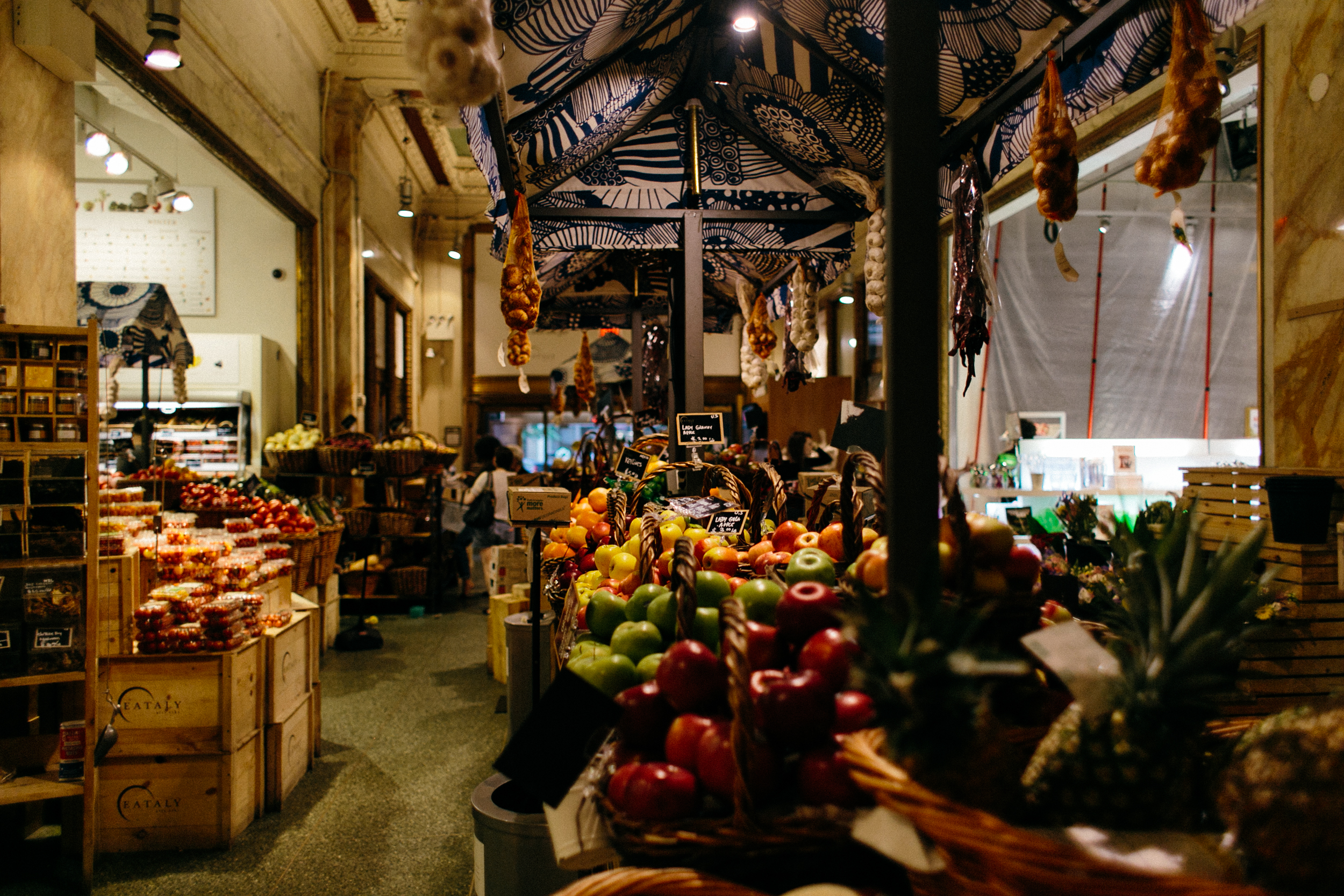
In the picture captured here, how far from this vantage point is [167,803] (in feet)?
8.75

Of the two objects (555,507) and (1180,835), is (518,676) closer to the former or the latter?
(555,507)

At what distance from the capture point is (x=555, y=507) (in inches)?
85.6

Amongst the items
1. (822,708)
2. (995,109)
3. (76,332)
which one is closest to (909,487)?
(822,708)

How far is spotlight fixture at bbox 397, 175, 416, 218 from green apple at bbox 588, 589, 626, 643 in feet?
→ 30.5

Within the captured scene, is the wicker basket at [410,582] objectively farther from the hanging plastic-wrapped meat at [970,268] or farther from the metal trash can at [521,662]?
the hanging plastic-wrapped meat at [970,268]

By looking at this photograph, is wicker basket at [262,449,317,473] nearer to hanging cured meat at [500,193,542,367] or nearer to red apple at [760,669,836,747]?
hanging cured meat at [500,193,542,367]

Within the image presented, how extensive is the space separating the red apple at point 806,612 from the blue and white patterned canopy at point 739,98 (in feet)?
5.47

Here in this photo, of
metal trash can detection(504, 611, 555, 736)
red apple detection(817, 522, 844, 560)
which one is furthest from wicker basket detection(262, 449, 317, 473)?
red apple detection(817, 522, 844, 560)

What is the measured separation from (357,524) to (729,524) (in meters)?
5.21

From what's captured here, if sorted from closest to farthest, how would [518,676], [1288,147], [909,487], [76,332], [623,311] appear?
[909,487]
[76,332]
[518,676]
[1288,147]
[623,311]

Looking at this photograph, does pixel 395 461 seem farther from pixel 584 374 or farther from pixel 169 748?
pixel 169 748

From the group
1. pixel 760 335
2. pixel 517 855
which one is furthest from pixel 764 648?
pixel 760 335

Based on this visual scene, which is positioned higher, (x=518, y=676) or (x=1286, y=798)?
(x=1286, y=798)

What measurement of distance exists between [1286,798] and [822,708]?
0.47m
